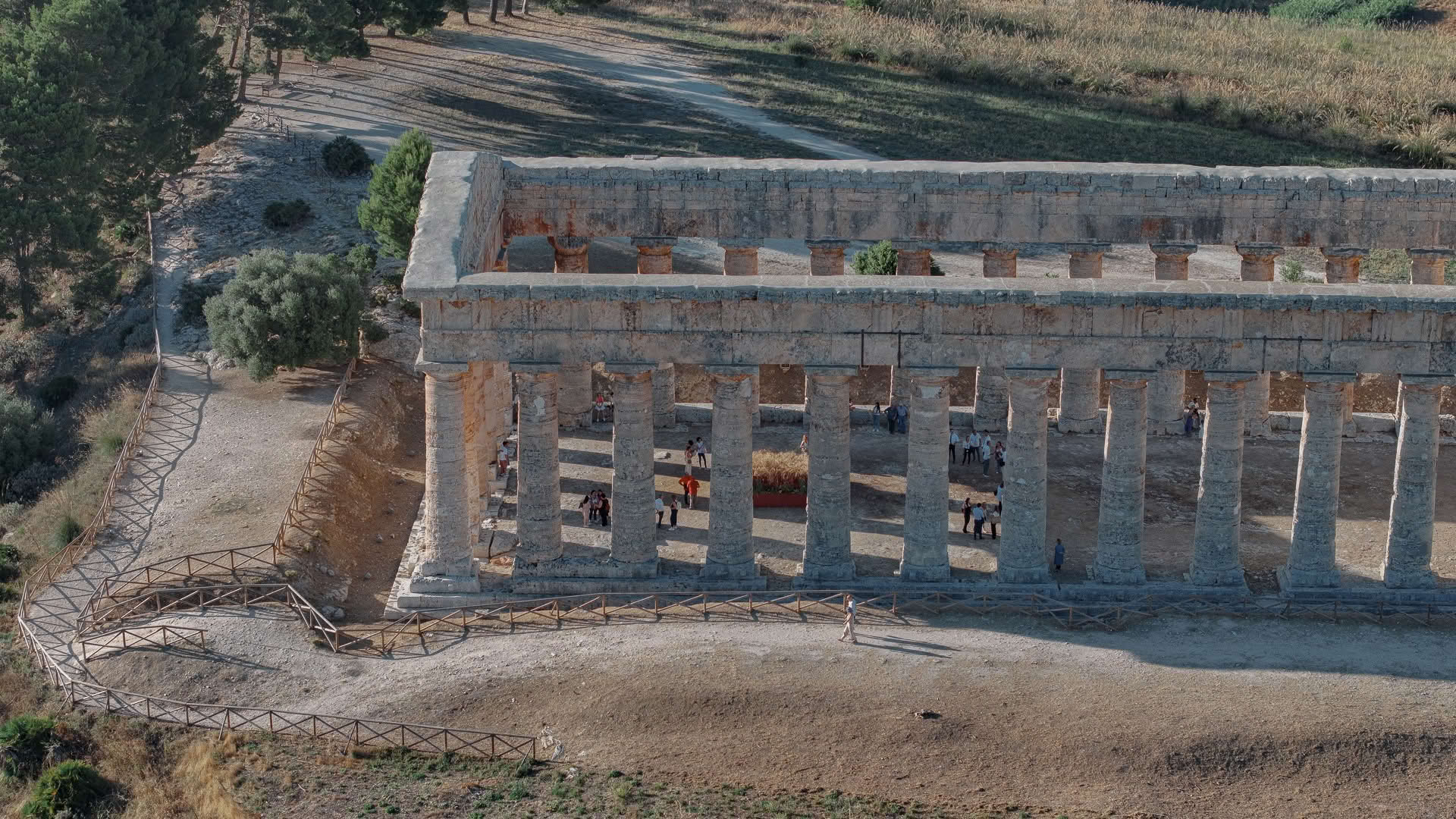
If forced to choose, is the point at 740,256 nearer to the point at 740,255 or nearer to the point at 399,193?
the point at 740,255

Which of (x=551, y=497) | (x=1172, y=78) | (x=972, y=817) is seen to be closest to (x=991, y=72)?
(x=1172, y=78)

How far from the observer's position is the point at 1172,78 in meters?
89.9

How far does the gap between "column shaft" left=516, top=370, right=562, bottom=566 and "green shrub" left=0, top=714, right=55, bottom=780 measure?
11.6 meters

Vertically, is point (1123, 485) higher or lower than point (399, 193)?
lower

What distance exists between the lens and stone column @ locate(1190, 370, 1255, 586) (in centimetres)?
4319

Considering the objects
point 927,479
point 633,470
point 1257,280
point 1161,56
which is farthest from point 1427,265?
point 1161,56

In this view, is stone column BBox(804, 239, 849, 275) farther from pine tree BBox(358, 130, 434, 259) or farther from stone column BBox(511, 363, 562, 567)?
pine tree BBox(358, 130, 434, 259)

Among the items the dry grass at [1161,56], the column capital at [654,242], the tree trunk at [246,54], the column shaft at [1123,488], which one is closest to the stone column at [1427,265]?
the column shaft at [1123,488]

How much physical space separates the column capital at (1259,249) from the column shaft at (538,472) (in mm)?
19827

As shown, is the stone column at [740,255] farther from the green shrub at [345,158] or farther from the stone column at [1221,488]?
the green shrub at [345,158]

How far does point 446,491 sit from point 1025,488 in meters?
13.6

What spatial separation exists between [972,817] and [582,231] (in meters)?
22.2

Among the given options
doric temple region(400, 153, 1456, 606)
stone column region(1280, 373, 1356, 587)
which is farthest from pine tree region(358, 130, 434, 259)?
stone column region(1280, 373, 1356, 587)

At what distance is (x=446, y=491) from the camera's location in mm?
44156
